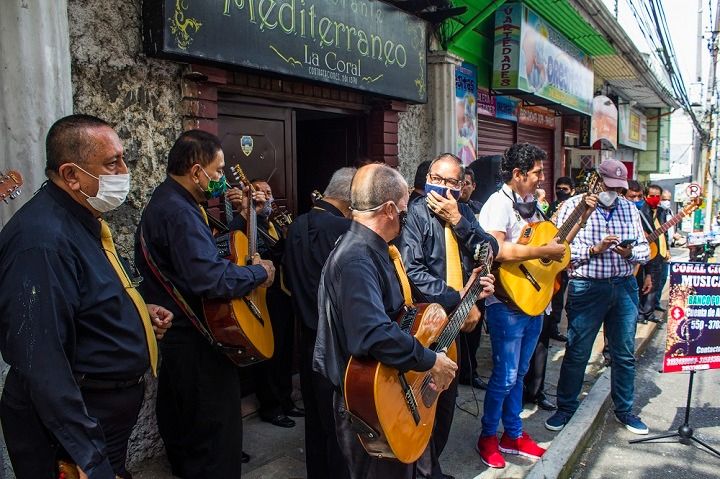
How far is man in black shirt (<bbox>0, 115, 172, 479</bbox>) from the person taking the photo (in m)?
1.76

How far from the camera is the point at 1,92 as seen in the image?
2.71m

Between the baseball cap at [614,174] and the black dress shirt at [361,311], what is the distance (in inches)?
95.0

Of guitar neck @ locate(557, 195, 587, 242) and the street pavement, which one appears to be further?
guitar neck @ locate(557, 195, 587, 242)

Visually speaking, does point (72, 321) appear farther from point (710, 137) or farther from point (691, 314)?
point (710, 137)

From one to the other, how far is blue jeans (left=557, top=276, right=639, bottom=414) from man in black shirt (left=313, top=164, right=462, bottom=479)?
213 cm

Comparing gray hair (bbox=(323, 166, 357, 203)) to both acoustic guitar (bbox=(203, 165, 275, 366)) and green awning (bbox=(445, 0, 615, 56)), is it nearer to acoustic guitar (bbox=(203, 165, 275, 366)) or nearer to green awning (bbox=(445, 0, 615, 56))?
acoustic guitar (bbox=(203, 165, 275, 366))

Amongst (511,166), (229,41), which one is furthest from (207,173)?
(511,166)

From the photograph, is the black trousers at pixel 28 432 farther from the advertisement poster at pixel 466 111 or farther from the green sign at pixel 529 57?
the green sign at pixel 529 57

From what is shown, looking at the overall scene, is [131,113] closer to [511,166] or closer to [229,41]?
[229,41]

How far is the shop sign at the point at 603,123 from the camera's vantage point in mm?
12469

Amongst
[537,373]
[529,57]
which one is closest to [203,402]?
[537,373]

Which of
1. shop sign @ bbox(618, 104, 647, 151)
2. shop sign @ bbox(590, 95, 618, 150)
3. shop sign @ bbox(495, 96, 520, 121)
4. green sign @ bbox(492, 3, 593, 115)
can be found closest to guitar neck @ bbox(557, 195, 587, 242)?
green sign @ bbox(492, 3, 593, 115)

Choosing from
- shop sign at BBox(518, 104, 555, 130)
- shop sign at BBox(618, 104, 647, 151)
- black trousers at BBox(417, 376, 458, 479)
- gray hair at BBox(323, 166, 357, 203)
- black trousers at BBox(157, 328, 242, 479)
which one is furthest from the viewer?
shop sign at BBox(618, 104, 647, 151)

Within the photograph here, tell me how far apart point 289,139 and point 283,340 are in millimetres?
1656
